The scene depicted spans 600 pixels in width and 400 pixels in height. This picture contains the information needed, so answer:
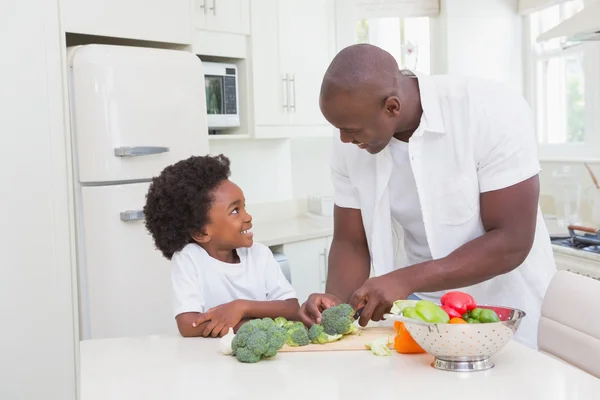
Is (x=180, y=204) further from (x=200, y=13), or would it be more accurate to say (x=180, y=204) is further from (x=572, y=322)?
(x=200, y=13)

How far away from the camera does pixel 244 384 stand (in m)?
1.33

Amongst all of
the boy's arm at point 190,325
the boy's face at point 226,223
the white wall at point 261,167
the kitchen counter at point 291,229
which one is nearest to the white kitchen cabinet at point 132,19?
the white wall at point 261,167

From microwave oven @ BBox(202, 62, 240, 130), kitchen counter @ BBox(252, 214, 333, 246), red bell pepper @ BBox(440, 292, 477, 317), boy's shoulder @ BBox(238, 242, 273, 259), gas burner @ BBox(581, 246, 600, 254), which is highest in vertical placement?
microwave oven @ BBox(202, 62, 240, 130)

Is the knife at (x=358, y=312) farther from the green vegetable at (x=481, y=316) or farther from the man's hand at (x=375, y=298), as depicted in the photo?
the green vegetable at (x=481, y=316)

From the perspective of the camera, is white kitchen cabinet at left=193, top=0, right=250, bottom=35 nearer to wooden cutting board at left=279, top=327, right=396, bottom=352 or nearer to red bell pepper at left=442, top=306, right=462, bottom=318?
wooden cutting board at left=279, top=327, right=396, bottom=352

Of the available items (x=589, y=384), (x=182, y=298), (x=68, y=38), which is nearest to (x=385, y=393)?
(x=589, y=384)

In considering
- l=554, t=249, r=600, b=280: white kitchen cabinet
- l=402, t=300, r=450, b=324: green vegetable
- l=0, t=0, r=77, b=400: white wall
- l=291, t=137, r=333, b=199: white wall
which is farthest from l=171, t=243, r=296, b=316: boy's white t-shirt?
l=291, t=137, r=333, b=199: white wall

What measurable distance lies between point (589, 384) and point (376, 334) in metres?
0.50

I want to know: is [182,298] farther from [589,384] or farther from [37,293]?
[37,293]

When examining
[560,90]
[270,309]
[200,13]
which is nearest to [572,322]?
[270,309]

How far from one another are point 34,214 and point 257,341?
1722 mm

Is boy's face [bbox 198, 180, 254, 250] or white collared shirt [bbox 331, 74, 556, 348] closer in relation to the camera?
white collared shirt [bbox 331, 74, 556, 348]

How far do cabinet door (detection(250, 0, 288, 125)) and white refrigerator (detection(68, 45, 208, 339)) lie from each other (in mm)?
736

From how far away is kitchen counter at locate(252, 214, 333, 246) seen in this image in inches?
143
